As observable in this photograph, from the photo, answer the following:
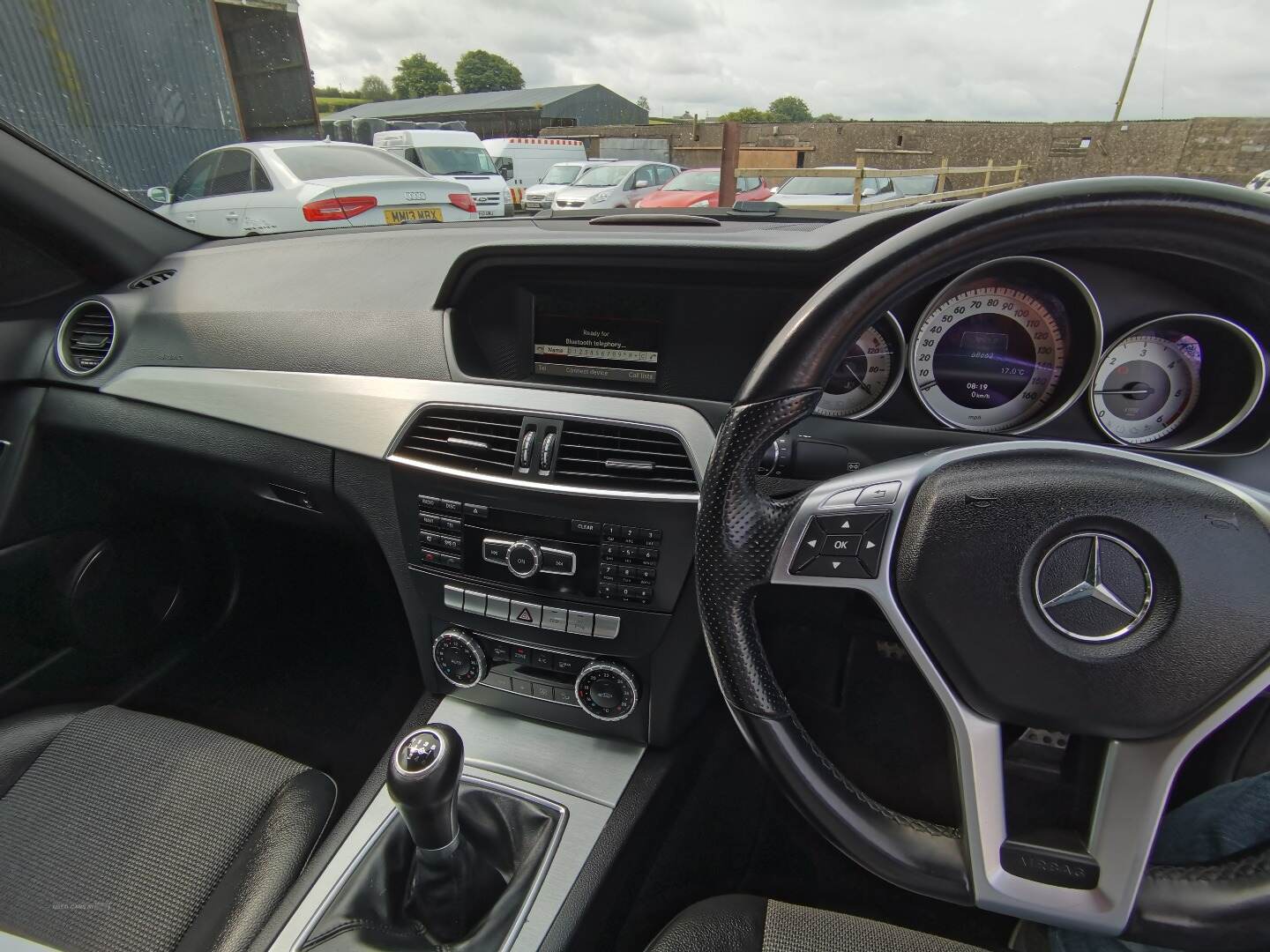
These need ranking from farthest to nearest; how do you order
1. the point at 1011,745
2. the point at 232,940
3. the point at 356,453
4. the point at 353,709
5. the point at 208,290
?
the point at 353,709 < the point at 208,290 < the point at 356,453 < the point at 1011,745 < the point at 232,940

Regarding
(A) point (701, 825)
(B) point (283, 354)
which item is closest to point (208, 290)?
(B) point (283, 354)

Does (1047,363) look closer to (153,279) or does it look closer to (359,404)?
(359,404)

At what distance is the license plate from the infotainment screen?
1.50 m

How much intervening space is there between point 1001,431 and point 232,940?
1.51 meters

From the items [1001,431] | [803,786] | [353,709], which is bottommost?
[353,709]

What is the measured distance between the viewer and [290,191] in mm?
2502

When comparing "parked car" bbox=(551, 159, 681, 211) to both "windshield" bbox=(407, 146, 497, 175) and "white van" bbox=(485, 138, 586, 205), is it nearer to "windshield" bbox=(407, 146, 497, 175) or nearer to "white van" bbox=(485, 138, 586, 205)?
"white van" bbox=(485, 138, 586, 205)

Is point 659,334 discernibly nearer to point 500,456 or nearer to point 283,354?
point 500,456

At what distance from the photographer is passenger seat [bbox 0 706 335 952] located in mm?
1179

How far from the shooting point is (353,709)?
2.02 metres

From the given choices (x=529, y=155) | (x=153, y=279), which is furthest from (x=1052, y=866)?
(x=529, y=155)

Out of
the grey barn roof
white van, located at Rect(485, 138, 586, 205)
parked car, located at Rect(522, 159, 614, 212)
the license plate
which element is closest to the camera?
the license plate

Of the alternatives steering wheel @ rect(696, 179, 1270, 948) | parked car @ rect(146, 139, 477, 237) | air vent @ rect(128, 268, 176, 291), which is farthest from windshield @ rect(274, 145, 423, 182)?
steering wheel @ rect(696, 179, 1270, 948)

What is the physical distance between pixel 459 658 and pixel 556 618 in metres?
0.26
